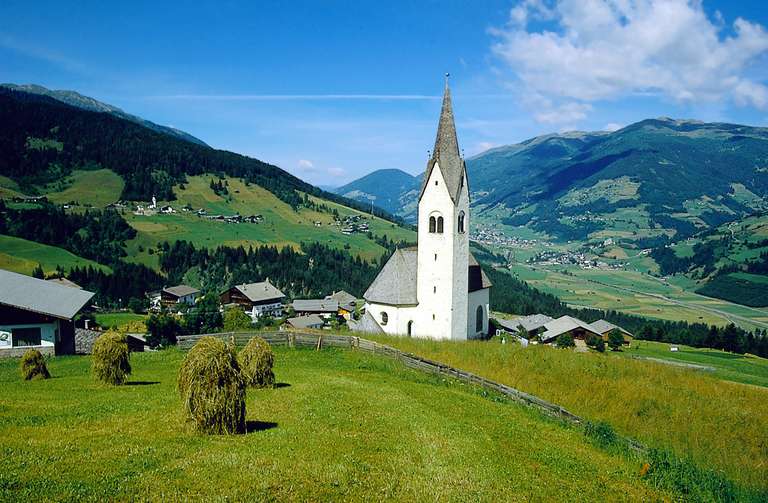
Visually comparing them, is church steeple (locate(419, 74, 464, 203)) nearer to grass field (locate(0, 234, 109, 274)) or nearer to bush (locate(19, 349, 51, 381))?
bush (locate(19, 349, 51, 381))

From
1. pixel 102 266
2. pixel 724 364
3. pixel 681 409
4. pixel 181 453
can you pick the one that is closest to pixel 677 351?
pixel 724 364

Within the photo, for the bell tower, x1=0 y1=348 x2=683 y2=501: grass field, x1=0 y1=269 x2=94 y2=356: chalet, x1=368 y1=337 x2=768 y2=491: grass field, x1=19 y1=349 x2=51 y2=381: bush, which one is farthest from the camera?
the bell tower

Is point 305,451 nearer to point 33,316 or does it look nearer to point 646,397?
point 646,397

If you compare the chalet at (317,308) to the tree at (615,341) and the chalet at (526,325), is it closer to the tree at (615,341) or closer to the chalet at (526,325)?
the chalet at (526,325)

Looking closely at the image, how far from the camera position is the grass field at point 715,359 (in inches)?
2141

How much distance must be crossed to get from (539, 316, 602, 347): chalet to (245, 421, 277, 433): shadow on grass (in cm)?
7642

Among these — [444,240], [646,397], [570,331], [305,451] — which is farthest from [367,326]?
[570,331]

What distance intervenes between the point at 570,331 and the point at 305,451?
84.0 metres

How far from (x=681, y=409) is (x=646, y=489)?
12.1 metres

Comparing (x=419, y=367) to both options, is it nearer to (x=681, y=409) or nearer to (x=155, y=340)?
(x=681, y=409)

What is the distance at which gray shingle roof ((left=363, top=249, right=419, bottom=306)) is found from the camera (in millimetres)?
43594

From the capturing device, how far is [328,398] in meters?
18.6

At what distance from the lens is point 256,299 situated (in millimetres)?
116438

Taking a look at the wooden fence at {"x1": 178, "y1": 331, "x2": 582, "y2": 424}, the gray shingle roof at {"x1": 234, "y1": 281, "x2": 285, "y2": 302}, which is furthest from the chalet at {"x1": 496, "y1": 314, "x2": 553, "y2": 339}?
the wooden fence at {"x1": 178, "y1": 331, "x2": 582, "y2": 424}
